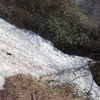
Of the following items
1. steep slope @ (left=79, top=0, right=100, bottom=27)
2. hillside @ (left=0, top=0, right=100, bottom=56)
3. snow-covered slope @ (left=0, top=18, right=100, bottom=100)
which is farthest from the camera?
steep slope @ (left=79, top=0, right=100, bottom=27)

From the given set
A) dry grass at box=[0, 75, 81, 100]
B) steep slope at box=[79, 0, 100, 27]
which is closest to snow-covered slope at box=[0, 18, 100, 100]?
dry grass at box=[0, 75, 81, 100]

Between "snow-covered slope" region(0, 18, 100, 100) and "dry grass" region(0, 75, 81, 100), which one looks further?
"snow-covered slope" region(0, 18, 100, 100)

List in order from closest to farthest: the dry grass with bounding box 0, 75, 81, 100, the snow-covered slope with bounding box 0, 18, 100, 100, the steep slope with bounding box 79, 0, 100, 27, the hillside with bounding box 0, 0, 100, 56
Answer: the dry grass with bounding box 0, 75, 81, 100
the snow-covered slope with bounding box 0, 18, 100, 100
the hillside with bounding box 0, 0, 100, 56
the steep slope with bounding box 79, 0, 100, 27

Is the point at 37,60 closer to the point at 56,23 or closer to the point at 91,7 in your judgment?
the point at 56,23

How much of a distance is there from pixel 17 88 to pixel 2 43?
2.88m

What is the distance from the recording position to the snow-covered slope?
5.27 meters

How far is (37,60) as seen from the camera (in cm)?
631

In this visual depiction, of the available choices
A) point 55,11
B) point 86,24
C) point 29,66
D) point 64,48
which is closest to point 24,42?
point 29,66

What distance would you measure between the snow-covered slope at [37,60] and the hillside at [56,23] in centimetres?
62

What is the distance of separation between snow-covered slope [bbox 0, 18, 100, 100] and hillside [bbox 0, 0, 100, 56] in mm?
624

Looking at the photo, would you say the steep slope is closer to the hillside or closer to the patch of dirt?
the hillside

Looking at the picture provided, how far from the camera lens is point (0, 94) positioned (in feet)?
10.5

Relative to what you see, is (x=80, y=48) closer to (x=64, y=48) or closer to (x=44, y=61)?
(x=64, y=48)

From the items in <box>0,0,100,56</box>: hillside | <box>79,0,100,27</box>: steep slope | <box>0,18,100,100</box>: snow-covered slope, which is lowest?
<box>0,18,100,100</box>: snow-covered slope
